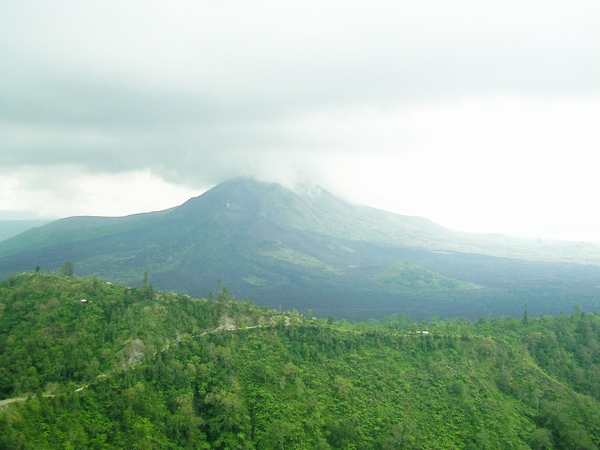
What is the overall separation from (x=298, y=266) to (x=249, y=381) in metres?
111

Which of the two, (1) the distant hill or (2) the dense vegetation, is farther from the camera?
(1) the distant hill

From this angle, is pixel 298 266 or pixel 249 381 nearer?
pixel 249 381

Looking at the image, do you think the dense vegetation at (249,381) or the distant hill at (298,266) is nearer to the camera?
the dense vegetation at (249,381)

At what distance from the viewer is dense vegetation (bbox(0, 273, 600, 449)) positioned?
101 ft

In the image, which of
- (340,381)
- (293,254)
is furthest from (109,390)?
(293,254)

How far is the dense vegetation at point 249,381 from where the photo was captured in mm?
30641

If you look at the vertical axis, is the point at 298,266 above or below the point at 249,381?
above

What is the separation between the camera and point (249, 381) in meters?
37.6

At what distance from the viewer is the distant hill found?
114262 millimetres

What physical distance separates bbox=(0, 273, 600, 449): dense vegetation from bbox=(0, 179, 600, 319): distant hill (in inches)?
1953

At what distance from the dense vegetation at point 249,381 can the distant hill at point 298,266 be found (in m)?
49.6

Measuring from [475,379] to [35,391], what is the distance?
126ft

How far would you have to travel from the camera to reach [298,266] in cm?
14862

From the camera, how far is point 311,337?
149 feet
